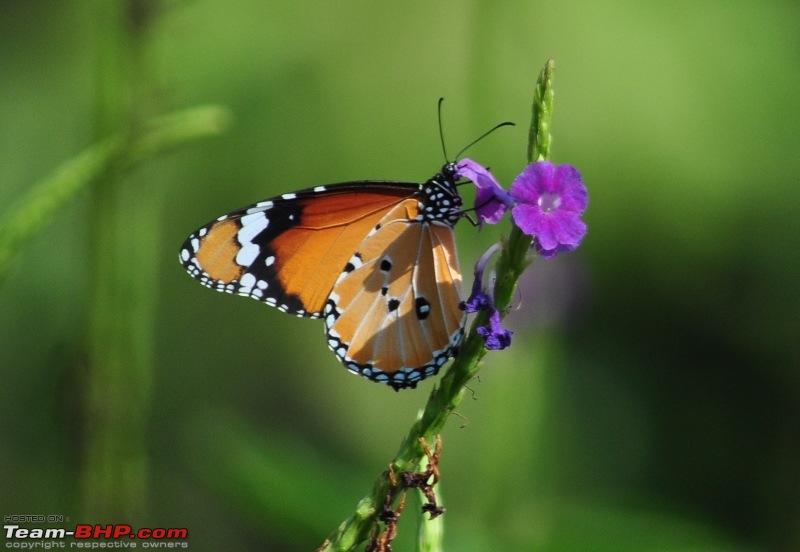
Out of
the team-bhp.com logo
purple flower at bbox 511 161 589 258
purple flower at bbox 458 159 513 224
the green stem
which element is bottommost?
the team-bhp.com logo

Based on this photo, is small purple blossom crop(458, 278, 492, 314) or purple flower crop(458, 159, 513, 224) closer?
small purple blossom crop(458, 278, 492, 314)

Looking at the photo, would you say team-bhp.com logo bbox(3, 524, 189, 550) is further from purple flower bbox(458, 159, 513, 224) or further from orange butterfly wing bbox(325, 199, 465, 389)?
purple flower bbox(458, 159, 513, 224)

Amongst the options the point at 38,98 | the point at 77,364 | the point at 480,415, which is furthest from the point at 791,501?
the point at 38,98

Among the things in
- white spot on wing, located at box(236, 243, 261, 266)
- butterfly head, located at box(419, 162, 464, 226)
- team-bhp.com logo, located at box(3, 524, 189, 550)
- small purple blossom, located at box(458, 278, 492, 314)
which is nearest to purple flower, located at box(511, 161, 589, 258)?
small purple blossom, located at box(458, 278, 492, 314)

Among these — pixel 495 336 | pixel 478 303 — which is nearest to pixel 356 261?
pixel 478 303

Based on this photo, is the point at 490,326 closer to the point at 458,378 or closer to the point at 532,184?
the point at 458,378

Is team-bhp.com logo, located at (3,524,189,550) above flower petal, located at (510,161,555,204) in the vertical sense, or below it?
below

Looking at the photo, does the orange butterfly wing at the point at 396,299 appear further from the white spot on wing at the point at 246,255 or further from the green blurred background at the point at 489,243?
the green blurred background at the point at 489,243

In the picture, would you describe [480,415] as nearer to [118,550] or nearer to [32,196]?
[118,550]
